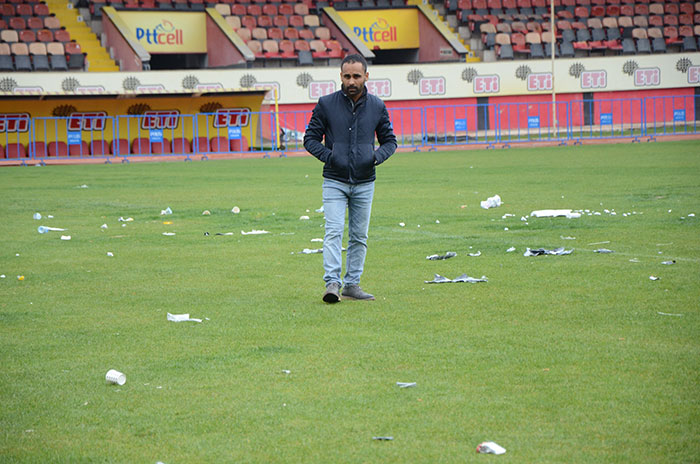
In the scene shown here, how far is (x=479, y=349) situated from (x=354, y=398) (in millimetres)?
1269

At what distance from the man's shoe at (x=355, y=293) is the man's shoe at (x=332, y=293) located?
0.20m

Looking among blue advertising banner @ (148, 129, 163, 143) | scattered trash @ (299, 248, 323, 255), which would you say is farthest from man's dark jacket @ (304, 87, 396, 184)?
blue advertising banner @ (148, 129, 163, 143)

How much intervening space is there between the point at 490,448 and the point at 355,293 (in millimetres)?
3934

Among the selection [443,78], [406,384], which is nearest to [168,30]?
[443,78]

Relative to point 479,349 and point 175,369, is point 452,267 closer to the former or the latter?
point 479,349

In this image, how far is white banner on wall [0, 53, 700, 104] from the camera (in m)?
42.2

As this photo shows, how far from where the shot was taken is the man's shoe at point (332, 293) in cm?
782

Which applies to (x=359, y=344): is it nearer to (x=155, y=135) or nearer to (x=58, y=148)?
(x=58, y=148)

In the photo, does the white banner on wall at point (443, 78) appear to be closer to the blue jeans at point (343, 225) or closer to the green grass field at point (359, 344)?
the green grass field at point (359, 344)

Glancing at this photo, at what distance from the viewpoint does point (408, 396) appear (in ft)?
16.7

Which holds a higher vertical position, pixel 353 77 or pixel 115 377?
pixel 353 77

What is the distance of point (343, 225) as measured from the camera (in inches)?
315

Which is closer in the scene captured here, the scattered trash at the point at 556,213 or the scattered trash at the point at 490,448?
the scattered trash at the point at 490,448

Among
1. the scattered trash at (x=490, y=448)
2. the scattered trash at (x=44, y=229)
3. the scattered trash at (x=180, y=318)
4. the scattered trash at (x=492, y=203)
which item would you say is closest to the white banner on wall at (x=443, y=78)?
the scattered trash at (x=492, y=203)
